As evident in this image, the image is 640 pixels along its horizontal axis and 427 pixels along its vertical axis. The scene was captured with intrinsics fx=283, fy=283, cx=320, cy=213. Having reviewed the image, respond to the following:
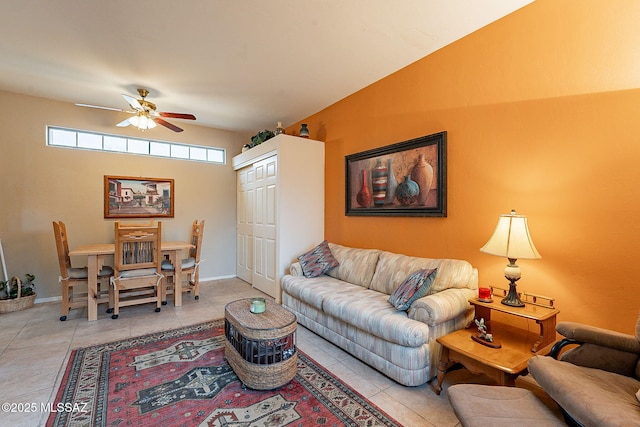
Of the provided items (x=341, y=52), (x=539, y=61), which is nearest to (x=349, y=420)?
(x=539, y=61)

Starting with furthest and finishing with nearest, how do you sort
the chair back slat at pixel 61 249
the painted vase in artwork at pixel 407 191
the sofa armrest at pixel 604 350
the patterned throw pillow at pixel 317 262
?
the patterned throw pillow at pixel 317 262 < the chair back slat at pixel 61 249 < the painted vase in artwork at pixel 407 191 < the sofa armrest at pixel 604 350

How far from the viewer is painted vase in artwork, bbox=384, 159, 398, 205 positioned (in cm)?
315

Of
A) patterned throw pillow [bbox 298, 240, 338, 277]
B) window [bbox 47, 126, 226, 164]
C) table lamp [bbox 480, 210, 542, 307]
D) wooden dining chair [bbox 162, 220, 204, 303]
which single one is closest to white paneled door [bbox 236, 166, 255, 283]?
window [bbox 47, 126, 226, 164]

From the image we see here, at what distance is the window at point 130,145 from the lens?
4.08 metres

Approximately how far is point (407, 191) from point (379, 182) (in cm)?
42

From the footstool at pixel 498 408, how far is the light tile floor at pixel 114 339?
48 cm

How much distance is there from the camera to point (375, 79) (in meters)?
3.34

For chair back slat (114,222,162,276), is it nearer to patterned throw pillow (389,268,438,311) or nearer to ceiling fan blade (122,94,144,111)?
ceiling fan blade (122,94,144,111)

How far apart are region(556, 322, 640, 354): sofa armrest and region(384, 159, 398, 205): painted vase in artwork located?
1.89 m

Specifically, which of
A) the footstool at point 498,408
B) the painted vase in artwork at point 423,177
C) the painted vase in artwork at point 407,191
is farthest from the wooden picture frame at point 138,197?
the footstool at point 498,408

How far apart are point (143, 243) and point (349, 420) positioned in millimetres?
3161

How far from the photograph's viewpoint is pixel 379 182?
10.9 ft

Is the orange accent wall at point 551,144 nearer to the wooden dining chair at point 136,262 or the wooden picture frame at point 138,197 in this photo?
the wooden dining chair at point 136,262

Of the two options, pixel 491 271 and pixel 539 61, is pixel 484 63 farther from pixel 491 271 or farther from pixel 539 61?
pixel 491 271
